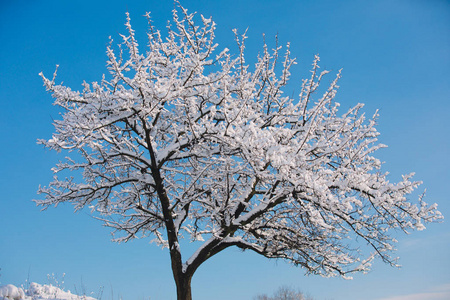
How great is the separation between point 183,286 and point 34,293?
4.40 metres

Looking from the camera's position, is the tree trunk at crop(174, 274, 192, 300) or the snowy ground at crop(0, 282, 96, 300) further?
the snowy ground at crop(0, 282, 96, 300)

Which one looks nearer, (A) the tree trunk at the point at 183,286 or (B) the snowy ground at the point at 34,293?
(A) the tree trunk at the point at 183,286

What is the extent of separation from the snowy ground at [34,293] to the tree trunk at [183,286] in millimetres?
2247

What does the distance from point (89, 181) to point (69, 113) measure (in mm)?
2749

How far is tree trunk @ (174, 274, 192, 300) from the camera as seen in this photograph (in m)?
8.18

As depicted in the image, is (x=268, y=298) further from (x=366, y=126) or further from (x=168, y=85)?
(x=168, y=85)

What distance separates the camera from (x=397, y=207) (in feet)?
25.1

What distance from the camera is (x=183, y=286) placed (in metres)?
8.23

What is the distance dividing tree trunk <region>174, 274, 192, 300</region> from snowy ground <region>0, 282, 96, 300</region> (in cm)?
225

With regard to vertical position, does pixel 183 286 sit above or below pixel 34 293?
below

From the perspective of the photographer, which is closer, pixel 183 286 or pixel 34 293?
pixel 183 286

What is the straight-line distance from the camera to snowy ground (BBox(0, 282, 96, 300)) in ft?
27.4

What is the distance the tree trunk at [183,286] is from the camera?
8.18 m

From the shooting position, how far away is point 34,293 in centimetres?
921
